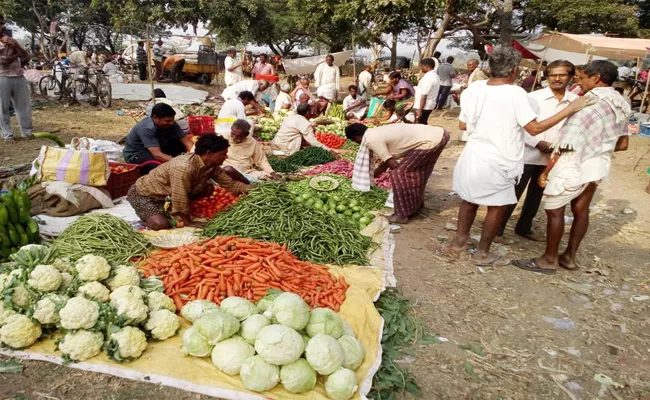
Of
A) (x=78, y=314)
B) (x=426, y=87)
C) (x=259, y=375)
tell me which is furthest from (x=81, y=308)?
(x=426, y=87)

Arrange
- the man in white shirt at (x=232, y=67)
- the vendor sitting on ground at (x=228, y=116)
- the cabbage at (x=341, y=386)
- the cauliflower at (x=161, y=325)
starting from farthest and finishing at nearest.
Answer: the man in white shirt at (x=232, y=67) → the vendor sitting on ground at (x=228, y=116) → the cauliflower at (x=161, y=325) → the cabbage at (x=341, y=386)

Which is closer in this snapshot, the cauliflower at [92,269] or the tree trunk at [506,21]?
the cauliflower at [92,269]

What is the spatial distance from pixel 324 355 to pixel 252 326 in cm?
49

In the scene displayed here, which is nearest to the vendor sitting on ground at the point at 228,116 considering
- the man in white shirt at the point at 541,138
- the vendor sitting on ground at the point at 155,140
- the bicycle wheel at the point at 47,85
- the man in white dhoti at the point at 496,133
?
the vendor sitting on ground at the point at 155,140

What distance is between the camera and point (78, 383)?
97.0 inches

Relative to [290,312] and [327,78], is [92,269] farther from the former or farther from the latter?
[327,78]

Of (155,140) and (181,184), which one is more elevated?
(155,140)

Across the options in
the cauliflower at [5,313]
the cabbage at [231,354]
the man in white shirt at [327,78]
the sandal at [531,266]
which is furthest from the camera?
the man in white shirt at [327,78]

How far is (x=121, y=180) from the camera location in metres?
5.38

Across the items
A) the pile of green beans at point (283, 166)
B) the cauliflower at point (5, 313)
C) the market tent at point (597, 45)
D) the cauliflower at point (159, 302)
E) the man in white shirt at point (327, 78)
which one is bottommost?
the pile of green beans at point (283, 166)

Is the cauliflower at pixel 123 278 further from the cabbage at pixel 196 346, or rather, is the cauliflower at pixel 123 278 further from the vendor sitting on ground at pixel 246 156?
the vendor sitting on ground at pixel 246 156

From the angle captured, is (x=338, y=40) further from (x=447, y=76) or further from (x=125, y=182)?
(x=125, y=182)

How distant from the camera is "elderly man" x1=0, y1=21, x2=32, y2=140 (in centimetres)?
716

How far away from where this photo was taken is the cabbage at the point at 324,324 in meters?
2.66
